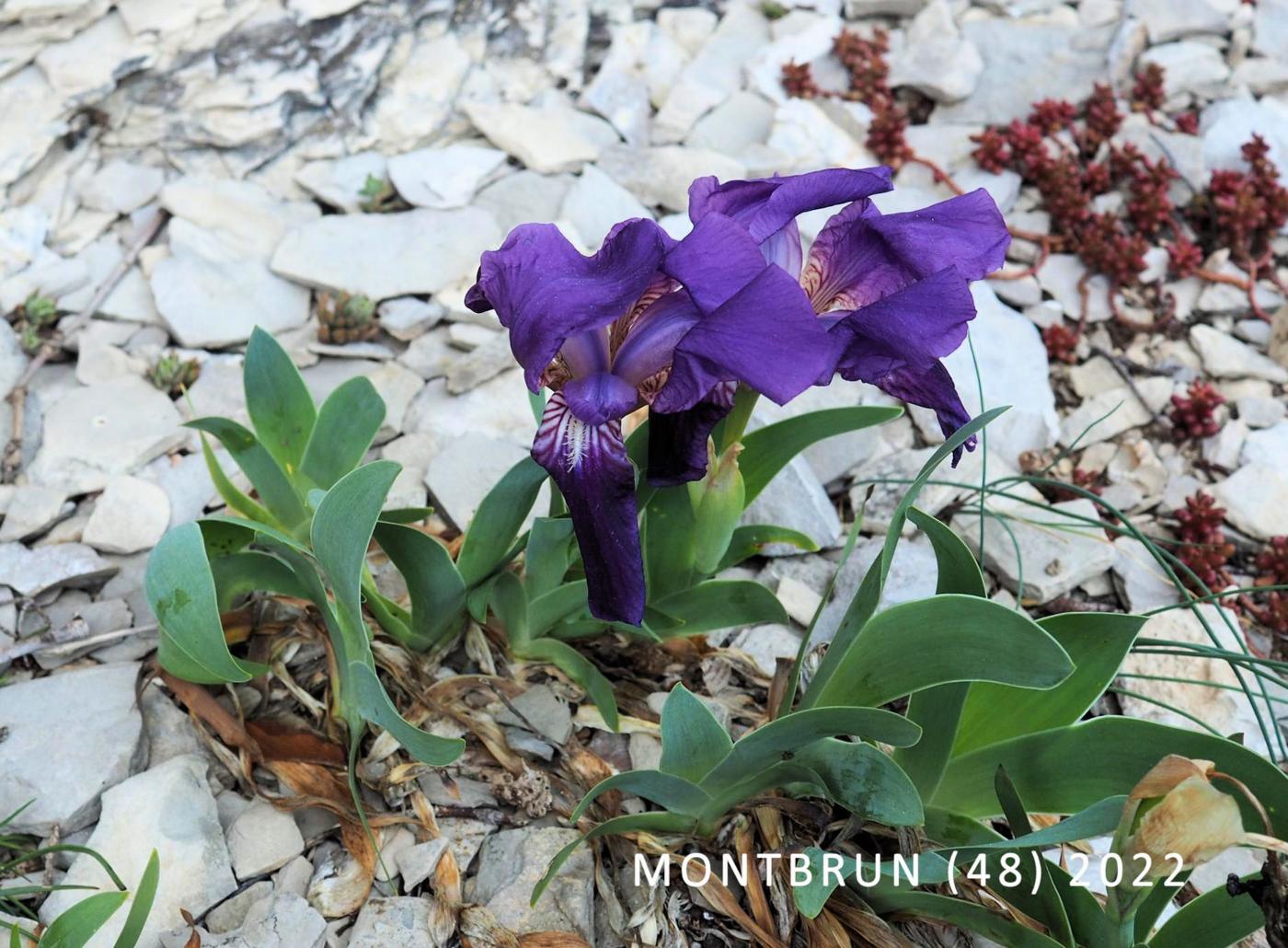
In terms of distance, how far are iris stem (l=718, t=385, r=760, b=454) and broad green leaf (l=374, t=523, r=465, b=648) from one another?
503mm

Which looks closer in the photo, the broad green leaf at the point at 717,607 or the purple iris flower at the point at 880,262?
the purple iris flower at the point at 880,262

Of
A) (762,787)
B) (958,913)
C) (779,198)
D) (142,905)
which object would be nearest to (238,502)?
(142,905)

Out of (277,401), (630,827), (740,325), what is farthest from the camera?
(277,401)

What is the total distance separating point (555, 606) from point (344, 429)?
0.52 m

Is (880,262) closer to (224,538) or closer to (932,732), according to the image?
(932,732)

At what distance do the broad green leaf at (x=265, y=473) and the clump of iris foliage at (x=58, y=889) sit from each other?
24.9 inches

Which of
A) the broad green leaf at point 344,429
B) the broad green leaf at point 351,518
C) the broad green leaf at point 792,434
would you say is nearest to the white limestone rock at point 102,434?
the broad green leaf at point 344,429

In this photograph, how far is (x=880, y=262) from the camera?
1.55 metres

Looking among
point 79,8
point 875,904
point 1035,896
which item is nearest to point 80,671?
point 875,904

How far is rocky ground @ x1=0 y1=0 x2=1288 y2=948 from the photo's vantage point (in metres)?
1.94

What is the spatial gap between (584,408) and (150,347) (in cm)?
186

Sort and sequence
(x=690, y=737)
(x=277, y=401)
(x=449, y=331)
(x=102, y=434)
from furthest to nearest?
(x=449, y=331), (x=102, y=434), (x=277, y=401), (x=690, y=737)

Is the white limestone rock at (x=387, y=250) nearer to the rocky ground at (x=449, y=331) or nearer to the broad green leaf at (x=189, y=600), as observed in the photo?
the rocky ground at (x=449, y=331)

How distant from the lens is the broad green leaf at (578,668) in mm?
1977
